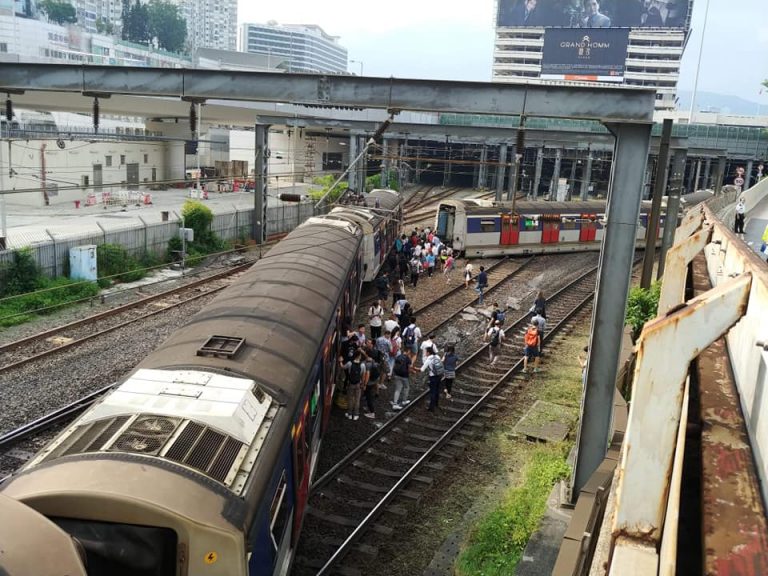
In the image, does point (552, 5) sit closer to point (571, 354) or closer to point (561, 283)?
A: point (561, 283)

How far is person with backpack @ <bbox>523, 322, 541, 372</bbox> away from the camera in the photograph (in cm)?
1669

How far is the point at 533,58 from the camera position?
13200cm

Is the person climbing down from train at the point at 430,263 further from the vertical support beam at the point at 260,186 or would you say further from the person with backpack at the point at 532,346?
the person with backpack at the point at 532,346

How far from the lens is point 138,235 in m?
25.9

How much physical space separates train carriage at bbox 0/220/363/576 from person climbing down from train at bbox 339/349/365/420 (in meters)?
3.35

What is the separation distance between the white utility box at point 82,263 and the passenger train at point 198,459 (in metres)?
14.7

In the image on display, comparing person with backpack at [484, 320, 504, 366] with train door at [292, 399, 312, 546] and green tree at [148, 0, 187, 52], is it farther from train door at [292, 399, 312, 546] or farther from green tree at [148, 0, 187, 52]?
green tree at [148, 0, 187, 52]

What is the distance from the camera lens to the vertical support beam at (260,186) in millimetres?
30406

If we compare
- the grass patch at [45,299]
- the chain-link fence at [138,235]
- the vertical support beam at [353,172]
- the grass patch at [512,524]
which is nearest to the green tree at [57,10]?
the chain-link fence at [138,235]

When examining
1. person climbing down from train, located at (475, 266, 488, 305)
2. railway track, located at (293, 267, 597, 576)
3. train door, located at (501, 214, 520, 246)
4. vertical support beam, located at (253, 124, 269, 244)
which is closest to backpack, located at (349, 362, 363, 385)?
railway track, located at (293, 267, 597, 576)

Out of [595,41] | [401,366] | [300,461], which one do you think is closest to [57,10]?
[595,41]

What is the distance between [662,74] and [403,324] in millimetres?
122247

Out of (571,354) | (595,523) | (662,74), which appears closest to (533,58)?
(662,74)

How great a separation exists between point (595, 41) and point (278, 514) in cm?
10596
